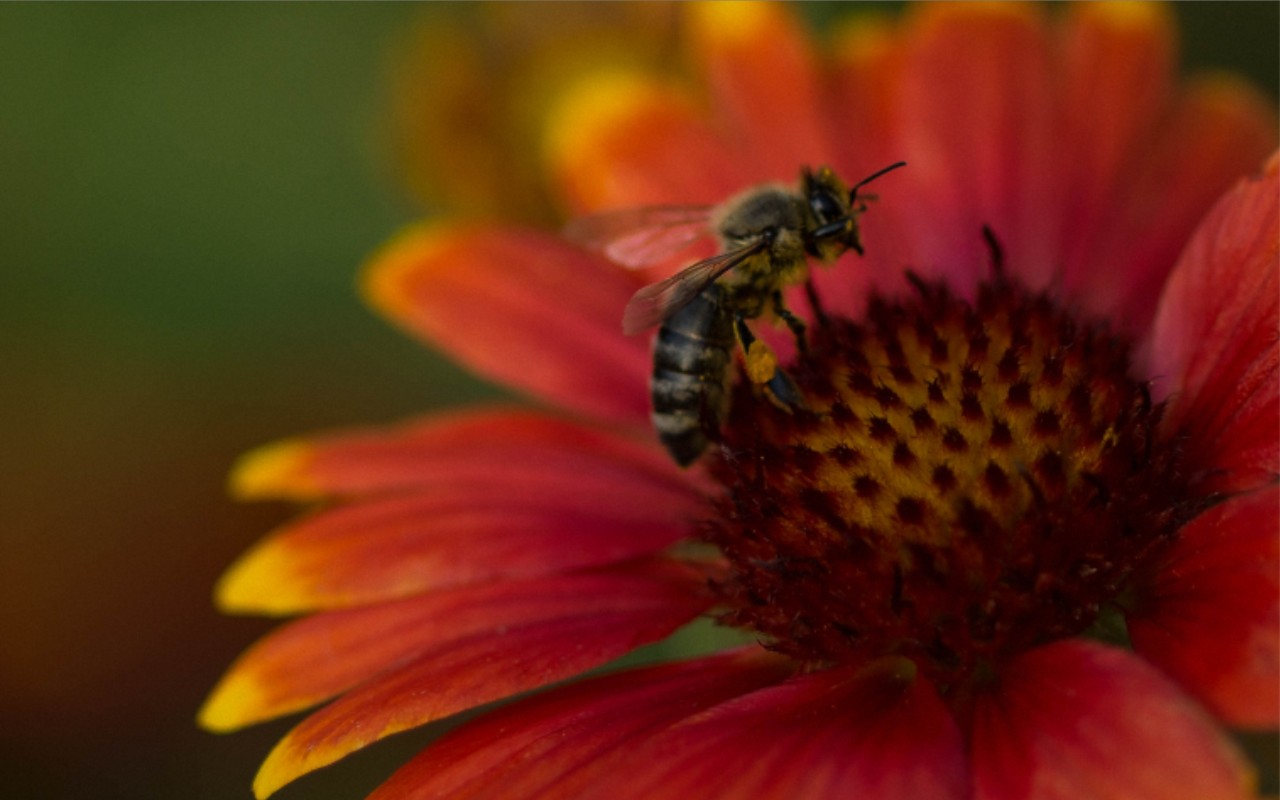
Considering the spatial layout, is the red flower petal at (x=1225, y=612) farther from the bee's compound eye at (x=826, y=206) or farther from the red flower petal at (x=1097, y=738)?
the bee's compound eye at (x=826, y=206)

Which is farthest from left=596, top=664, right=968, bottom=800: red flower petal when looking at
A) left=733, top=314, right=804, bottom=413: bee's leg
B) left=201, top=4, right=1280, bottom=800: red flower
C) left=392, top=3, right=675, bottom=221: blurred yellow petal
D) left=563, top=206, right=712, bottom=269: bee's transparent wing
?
left=392, top=3, right=675, bottom=221: blurred yellow petal

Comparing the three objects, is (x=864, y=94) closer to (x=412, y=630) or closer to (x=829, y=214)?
(x=829, y=214)

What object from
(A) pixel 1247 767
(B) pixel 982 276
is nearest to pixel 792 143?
(B) pixel 982 276

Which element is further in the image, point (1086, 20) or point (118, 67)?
point (118, 67)

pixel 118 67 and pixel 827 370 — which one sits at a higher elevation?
pixel 118 67

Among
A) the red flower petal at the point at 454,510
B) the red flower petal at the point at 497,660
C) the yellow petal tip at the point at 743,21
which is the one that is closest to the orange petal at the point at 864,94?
the yellow petal tip at the point at 743,21

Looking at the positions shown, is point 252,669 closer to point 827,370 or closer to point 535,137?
point 827,370
